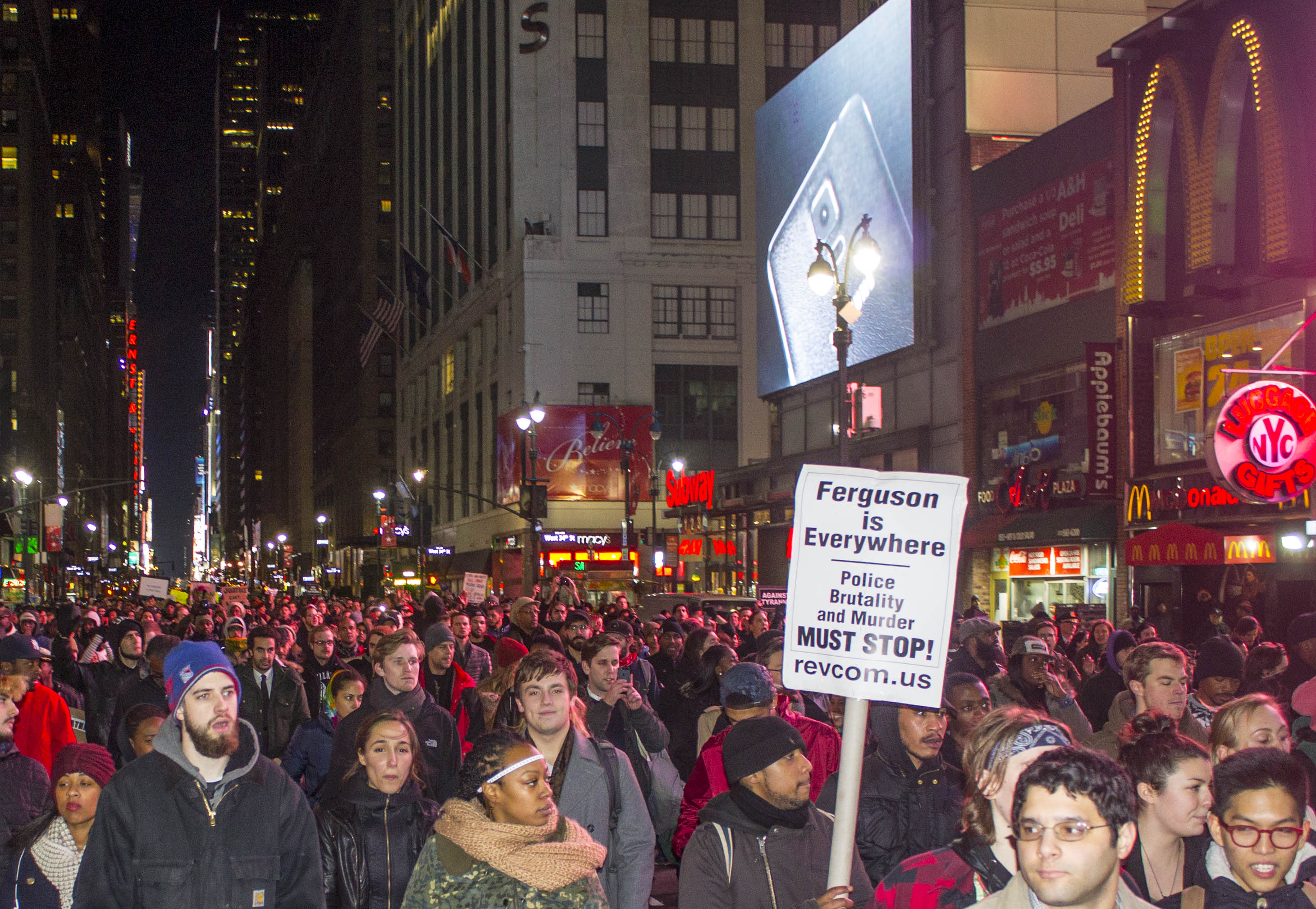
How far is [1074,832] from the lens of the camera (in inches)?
137

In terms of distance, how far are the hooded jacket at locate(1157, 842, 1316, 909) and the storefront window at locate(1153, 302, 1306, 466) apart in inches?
Answer: 801

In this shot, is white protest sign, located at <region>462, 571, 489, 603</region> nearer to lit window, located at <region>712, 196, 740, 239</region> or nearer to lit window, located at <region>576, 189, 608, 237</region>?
lit window, located at <region>576, 189, 608, 237</region>

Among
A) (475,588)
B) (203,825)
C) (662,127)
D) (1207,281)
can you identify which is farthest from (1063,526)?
(662,127)

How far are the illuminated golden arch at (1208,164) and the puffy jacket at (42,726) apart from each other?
19.9m

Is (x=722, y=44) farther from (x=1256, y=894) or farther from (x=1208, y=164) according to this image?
(x=1256, y=894)

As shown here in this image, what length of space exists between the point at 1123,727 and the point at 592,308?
5800 cm

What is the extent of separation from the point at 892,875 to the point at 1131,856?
1206 millimetres

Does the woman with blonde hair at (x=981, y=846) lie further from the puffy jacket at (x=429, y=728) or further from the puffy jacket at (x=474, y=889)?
the puffy jacket at (x=429, y=728)

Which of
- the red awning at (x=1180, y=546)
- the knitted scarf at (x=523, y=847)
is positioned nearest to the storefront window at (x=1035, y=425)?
the red awning at (x=1180, y=546)

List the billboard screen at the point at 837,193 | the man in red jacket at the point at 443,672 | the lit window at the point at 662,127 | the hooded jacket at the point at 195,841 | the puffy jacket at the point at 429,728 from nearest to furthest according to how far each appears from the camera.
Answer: the hooded jacket at the point at 195,841 → the puffy jacket at the point at 429,728 → the man in red jacket at the point at 443,672 → the billboard screen at the point at 837,193 → the lit window at the point at 662,127

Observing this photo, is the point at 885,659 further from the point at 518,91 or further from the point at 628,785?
the point at 518,91

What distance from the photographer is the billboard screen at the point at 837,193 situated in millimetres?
37094

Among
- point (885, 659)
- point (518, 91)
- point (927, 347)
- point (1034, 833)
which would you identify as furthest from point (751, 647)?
point (518, 91)

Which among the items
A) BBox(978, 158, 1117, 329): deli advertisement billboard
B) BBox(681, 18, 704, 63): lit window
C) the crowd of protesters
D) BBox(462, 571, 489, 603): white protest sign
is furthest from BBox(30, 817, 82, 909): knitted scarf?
BBox(681, 18, 704, 63): lit window
